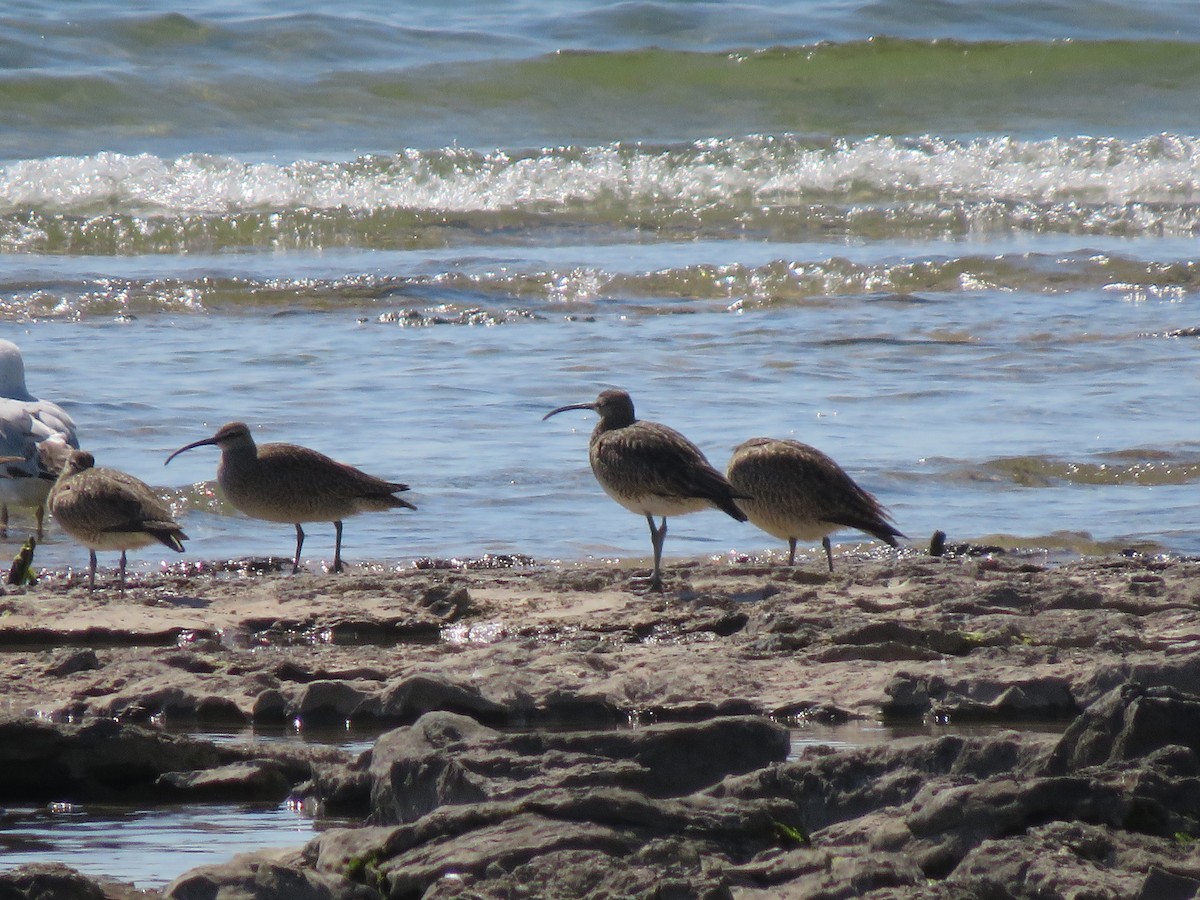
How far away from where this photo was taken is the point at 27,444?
9797 millimetres

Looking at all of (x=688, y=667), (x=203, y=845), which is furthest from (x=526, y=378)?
(x=203, y=845)

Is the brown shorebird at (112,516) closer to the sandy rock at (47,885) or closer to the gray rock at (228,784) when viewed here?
the gray rock at (228,784)

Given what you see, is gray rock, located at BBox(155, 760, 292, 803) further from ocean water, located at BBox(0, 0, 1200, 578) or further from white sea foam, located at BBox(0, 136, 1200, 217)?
white sea foam, located at BBox(0, 136, 1200, 217)

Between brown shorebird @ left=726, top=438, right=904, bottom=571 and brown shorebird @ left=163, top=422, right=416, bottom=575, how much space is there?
1665 millimetres

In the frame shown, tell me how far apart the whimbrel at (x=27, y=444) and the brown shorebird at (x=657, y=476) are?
334 cm

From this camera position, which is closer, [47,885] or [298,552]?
[47,885]

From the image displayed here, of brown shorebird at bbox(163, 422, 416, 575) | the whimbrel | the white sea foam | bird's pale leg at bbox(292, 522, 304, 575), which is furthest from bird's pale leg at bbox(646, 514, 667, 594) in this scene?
the white sea foam

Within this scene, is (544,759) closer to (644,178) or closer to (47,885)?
(47,885)

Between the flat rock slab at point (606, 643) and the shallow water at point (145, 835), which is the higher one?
the flat rock slab at point (606, 643)

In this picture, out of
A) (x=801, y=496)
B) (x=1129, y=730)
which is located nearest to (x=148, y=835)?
(x=1129, y=730)

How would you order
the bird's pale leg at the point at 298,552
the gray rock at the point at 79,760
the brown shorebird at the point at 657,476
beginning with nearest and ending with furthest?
the gray rock at the point at 79,760 → the brown shorebird at the point at 657,476 → the bird's pale leg at the point at 298,552

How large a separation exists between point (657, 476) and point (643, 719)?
8.03 ft

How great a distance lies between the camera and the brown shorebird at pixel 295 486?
828cm

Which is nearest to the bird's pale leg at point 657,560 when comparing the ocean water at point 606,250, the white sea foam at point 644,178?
the ocean water at point 606,250
